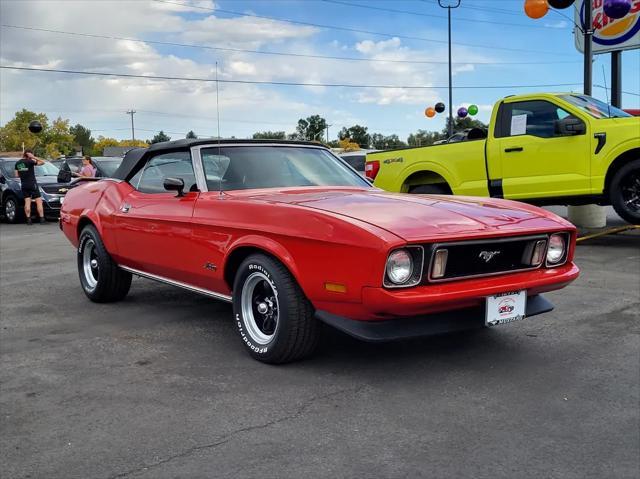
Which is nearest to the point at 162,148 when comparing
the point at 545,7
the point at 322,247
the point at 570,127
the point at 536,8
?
the point at 322,247

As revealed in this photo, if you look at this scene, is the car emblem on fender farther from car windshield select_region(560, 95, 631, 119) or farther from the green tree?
the green tree

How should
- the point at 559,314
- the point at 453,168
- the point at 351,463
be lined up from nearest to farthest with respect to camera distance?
the point at 351,463
the point at 559,314
the point at 453,168

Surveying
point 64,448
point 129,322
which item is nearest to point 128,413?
point 64,448

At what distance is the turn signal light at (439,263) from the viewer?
3.48 metres

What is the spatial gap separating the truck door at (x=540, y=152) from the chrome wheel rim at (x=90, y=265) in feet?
17.6

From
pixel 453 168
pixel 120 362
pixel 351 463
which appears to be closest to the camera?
pixel 351 463

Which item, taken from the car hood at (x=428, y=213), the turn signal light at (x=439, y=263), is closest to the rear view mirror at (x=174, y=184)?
the car hood at (x=428, y=213)

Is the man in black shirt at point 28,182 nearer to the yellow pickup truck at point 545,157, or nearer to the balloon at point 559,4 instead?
the yellow pickup truck at point 545,157

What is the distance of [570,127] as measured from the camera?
8.05 meters

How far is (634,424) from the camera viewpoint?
10.3 ft

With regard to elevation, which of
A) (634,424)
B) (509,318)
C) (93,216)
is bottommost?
(634,424)

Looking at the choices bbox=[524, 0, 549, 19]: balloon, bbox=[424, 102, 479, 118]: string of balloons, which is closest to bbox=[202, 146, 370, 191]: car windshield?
bbox=[524, 0, 549, 19]: balloon

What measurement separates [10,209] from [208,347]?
13.2 metres

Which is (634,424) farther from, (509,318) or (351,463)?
(351,463)
